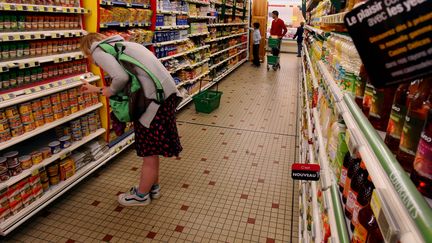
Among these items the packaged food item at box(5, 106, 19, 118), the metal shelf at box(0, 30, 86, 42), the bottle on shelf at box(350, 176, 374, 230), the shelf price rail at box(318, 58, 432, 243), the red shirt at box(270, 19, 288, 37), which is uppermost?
the red shirt at box(270, 19, 288, 37)

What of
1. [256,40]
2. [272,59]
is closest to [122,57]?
[272,59]

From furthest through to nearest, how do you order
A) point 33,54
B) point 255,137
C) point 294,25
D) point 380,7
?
point 294,25 < point 255,137 < point 33,54 < point 380,7

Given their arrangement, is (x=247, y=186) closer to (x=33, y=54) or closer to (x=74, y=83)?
(x=74, y=83)

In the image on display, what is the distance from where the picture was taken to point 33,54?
2.91 meters

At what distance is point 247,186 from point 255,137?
5.06 ft

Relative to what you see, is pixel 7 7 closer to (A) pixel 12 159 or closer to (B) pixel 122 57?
(B) pixel 122 57

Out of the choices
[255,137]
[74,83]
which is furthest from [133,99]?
[255,137]

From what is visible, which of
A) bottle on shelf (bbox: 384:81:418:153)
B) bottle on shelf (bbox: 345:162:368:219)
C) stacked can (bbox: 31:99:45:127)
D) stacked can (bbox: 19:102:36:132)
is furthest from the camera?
stacked can (bbox: 31:99:45:127)

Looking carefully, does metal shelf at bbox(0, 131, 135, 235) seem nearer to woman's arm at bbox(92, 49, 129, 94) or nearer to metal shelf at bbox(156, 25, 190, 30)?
woman's arm at bbox(92, 49, 129, 94)

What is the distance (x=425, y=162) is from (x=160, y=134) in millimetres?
2456

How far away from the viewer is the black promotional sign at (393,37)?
1.82ft

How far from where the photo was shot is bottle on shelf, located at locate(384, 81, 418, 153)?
0.85 metres

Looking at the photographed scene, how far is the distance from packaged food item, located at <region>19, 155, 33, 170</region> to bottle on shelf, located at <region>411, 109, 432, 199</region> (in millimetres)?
3020

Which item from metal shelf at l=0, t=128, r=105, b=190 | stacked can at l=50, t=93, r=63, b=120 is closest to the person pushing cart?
metal shelf at l=0, t=128, r=105, b=190
